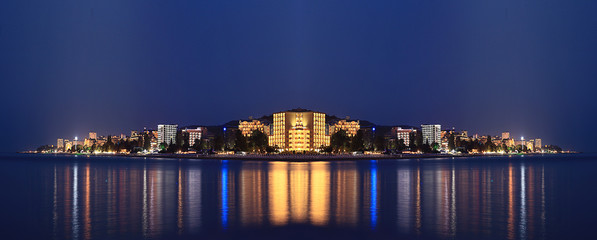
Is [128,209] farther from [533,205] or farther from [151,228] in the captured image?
[533,205]

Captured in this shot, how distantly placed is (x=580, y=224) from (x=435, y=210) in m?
6.49

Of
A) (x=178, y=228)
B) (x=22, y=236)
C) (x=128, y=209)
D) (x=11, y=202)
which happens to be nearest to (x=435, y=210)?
A: (x=178, y=228)

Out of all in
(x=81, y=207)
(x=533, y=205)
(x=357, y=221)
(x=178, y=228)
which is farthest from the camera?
(x=533, y=205)

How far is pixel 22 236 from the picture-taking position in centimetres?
1872

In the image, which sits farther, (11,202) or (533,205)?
(11,202)

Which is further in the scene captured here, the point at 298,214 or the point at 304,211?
the point at 304,211

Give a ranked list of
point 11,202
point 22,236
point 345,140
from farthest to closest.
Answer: point 345,140
point 11,202
point 22,236

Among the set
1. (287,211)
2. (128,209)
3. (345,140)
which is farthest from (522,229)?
(345,140)

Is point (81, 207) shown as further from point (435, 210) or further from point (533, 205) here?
point (533, 205)

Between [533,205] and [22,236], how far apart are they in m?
25.8

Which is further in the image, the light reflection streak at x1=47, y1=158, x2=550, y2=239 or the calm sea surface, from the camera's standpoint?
the light reflection streak at x1=47, y1=158, x2=550, y2=239

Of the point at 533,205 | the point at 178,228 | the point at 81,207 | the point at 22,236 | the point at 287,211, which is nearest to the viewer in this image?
the point at 22,236

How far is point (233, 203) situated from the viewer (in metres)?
28.6

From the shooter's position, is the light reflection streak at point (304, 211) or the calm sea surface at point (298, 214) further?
the light reflection streak at point (304, 211)
